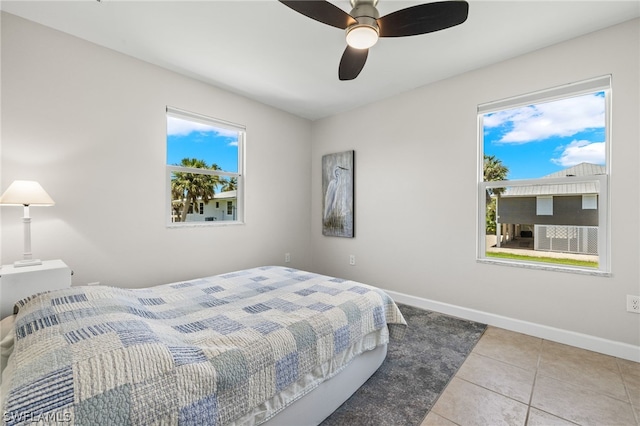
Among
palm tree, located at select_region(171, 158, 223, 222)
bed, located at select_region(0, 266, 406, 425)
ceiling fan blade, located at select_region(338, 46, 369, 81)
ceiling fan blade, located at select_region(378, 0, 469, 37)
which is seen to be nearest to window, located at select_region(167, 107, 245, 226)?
palm tree, located at select_region(171, 158, 223, 222)

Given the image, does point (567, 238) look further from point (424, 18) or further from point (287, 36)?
point (287, 36)

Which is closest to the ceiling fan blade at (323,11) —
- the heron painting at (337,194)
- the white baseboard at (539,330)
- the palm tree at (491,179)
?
the palm tree at (491,179)

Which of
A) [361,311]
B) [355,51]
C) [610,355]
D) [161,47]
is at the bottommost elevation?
[610,355]

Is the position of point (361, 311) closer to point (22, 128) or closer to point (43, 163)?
point (43, 163)

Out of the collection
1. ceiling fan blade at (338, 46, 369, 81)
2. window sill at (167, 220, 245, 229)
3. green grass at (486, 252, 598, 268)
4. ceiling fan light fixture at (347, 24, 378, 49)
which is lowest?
green grass at (486, 252, 598, 268)

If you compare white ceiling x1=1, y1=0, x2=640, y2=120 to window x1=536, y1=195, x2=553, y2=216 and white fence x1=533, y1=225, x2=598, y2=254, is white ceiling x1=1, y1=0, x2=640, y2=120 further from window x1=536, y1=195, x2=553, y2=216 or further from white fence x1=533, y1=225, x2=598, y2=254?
white fence x1=533, y1=225, x2=598, y2=254

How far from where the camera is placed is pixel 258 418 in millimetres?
1126

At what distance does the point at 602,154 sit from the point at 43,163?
4.56 metres

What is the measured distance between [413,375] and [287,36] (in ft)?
9.15

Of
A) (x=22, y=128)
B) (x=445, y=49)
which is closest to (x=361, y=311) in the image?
(x=445, y=49)

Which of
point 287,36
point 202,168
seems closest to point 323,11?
point 287,36

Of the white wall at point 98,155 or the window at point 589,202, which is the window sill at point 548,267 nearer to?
the window at point 589,202

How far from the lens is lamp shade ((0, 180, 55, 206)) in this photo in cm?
173

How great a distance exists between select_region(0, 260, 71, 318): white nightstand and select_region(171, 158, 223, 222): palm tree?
3.74ft
